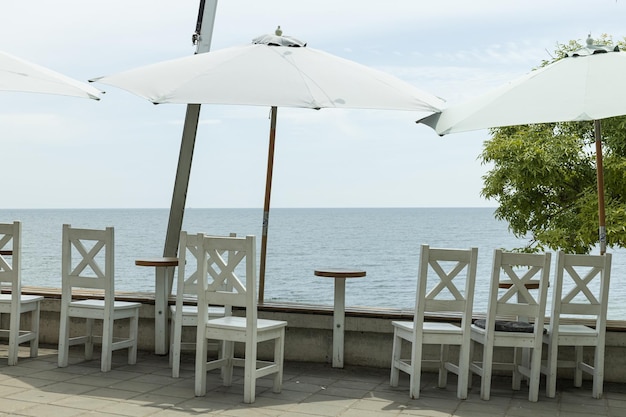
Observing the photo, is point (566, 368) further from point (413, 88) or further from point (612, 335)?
point (413, 88)

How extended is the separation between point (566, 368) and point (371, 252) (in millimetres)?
42788

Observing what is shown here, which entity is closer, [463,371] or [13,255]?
[463,371]

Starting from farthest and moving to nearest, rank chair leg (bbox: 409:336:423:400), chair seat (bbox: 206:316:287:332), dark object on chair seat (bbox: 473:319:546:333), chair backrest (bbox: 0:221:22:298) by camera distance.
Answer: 1. chair backrest (bbox: 0:221:22:298)
2. dark object on chair seat (bbox: 473:319:546:333)
3. chair leg (bbox: 409:336:423:400)
4. chair seat (bbox: 206:316:287:332)

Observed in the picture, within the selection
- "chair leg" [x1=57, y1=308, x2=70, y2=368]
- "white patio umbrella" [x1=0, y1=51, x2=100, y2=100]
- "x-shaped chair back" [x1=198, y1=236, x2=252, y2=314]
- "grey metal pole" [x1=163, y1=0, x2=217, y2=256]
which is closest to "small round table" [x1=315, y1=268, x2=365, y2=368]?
"x-shaped chair back" [x1=198, y1=236, x2=252, y2=314]

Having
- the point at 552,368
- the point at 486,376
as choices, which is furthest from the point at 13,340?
the point at 552,368

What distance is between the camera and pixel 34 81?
5949 millimetres

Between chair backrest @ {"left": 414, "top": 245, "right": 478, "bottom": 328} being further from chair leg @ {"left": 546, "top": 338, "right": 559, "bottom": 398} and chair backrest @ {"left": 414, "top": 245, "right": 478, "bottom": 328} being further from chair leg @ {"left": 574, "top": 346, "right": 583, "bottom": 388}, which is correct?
chair leg @ {"left": 574, "top": 346, "right": 583, "bottom": 388}

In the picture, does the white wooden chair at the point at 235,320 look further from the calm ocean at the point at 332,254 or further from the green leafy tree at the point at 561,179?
the calm ocean at the point at 332,254

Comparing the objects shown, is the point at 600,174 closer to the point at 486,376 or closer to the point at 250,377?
the point at 486,376

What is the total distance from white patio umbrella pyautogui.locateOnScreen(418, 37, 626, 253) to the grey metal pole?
103 inches

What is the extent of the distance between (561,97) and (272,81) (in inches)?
73.9

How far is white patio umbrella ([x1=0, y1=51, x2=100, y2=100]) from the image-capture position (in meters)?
5.78

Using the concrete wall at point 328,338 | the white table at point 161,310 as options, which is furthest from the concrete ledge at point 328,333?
the white table at point 161,310

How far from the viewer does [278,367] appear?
5.34 m
